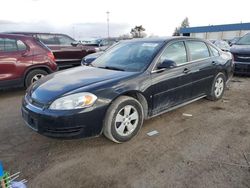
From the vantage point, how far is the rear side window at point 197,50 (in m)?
4.58

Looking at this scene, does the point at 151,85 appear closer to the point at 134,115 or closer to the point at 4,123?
the point at 134,115

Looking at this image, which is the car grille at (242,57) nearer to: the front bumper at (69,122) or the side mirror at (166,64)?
the side mirror at (166,64)

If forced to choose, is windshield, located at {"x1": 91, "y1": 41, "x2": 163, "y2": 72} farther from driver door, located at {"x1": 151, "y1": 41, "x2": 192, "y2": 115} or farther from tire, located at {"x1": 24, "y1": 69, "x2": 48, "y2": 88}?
tire, located at {"x1": 24, "y1": 69, "x2": 48, "y2": 88}

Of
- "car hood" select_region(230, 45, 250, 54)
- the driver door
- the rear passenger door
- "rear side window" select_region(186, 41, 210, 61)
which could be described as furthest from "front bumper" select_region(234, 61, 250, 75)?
the driver door

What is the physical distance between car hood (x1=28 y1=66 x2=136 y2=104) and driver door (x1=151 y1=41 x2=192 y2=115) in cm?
55

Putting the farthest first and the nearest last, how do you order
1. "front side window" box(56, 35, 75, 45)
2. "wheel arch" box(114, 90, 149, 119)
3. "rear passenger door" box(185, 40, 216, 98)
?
"front side window" box(56, 35, 75, 45), "rear passenger door" box(185, 40, 216, 98), "wheel arch" box(114, 90, 149, 119)

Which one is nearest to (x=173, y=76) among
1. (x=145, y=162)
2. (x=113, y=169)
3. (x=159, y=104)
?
(x=159, y=104)

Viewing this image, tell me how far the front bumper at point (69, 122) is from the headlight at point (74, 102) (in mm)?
58

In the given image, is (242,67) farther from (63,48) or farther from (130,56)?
(63,48)

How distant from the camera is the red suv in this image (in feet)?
19.5

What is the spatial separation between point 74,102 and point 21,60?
387 cm

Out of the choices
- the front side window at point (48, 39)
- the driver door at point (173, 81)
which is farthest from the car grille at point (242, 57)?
the front side window at point (48, 39)

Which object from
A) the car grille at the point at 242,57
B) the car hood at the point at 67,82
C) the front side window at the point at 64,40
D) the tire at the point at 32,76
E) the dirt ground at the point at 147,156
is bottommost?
the dirt ground at the point at 147,156

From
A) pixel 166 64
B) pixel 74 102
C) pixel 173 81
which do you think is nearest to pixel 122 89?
pixel 74 102
